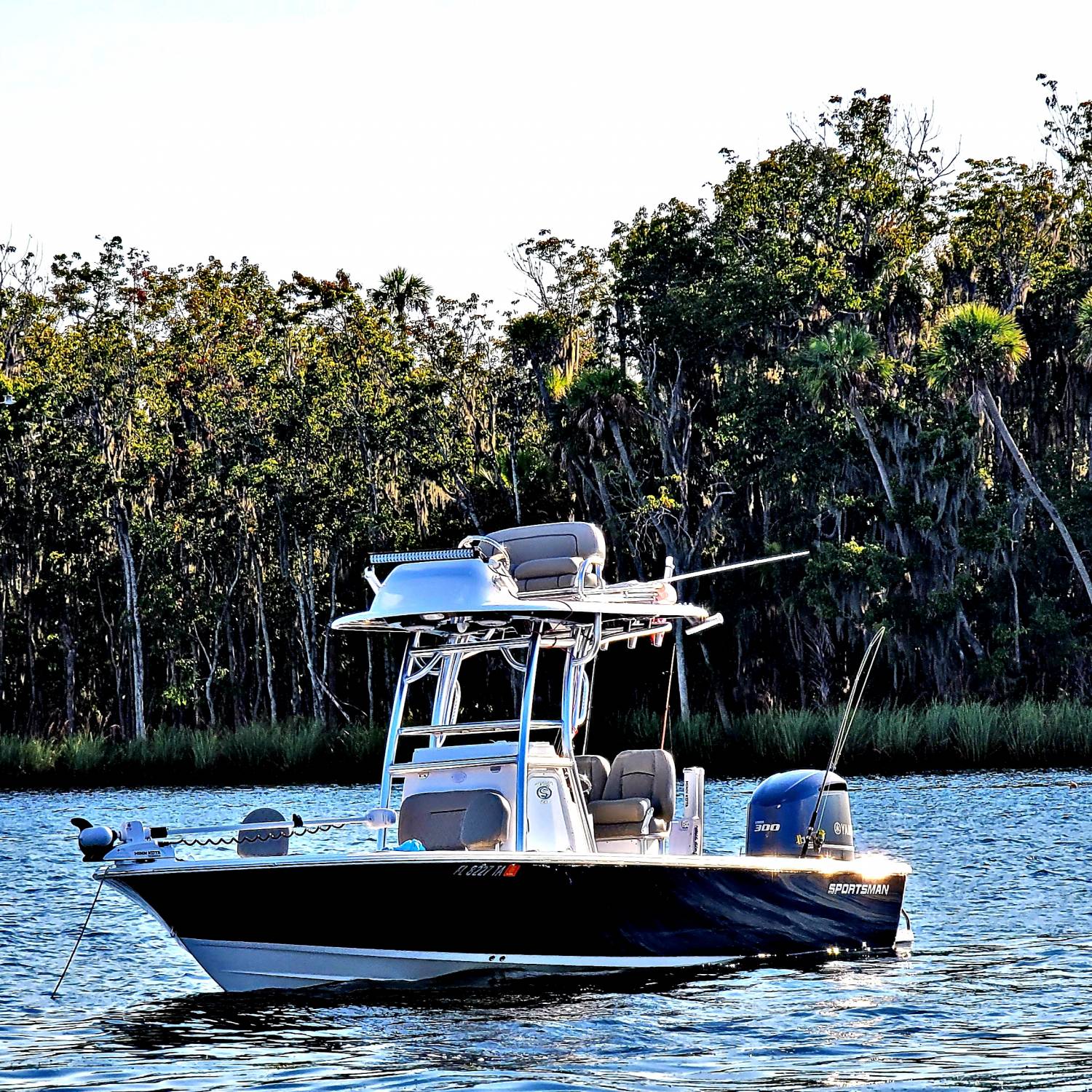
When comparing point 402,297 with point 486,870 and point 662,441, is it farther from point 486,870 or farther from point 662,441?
point 486,870

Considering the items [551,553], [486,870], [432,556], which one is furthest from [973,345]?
[486,870]

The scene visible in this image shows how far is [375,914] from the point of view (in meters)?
12.4

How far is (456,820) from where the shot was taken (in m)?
13.2

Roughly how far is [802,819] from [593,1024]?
12.0 ft

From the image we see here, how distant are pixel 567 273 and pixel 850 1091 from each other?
46.2 metres

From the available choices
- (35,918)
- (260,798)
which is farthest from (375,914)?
(260,798)

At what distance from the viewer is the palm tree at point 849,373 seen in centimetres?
4731

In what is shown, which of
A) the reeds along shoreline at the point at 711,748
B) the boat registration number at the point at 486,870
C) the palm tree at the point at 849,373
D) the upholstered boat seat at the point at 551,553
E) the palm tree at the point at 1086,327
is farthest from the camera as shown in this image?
the palm tree at the point at 849,373

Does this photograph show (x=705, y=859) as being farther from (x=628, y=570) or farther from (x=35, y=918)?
(x=628, y=570)

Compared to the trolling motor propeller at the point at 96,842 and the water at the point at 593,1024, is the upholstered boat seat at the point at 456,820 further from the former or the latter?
the trolling motor propeller at the point at 96,842

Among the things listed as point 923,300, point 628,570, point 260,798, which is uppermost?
point 923,300

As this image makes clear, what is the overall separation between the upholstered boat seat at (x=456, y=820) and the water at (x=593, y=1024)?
88 cm

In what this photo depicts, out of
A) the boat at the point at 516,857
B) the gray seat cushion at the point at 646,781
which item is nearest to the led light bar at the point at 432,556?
the boat at the point at 516,857

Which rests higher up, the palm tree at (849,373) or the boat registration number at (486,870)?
the palm tree at (849,373)
